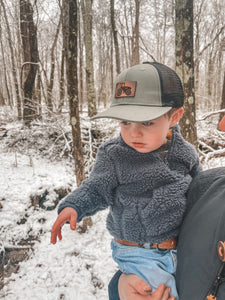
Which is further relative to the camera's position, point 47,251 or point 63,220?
point 47,251

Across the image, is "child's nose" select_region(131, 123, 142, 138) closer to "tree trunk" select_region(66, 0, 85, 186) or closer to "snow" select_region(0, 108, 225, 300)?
"tree trunk" select_region(66, 0, 85, 186)

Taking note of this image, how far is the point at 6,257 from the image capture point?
330cm

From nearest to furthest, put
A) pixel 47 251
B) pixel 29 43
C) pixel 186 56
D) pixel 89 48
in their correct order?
1. pixel 186 56
2. pixel 47 251
3. pixel 29 43
4. pixel 89 48

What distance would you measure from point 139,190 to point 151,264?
Answer: 1.23ft

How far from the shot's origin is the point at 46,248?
12.0ft

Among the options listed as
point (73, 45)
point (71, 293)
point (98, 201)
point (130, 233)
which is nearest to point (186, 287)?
point (130, 233)

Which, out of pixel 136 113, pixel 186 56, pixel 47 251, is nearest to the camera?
pixel 136 113

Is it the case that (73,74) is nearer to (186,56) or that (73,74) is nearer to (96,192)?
(186,56)

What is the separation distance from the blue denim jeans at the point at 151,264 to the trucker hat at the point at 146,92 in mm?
727

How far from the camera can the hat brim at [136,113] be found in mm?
890

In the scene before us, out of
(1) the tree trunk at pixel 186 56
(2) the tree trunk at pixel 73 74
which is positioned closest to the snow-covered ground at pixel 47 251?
(2) the tree trunk at pixel 73 74

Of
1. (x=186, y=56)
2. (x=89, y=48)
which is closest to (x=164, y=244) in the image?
(x=186, y=56)

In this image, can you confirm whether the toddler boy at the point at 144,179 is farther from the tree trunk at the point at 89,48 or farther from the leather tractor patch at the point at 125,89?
the tree trunk at the point at 89,48

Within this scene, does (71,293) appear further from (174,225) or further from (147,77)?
(147,77)
